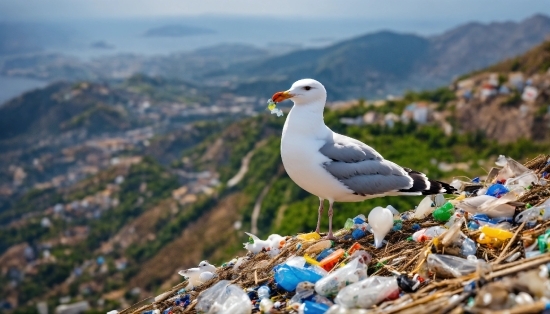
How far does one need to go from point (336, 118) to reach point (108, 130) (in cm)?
6704

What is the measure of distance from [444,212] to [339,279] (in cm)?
145

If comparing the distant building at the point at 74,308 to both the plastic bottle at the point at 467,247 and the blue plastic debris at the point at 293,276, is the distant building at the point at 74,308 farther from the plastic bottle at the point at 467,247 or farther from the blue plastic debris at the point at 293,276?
the plastic bottle at the point at 467,247

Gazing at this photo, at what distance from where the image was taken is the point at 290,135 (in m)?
4.48

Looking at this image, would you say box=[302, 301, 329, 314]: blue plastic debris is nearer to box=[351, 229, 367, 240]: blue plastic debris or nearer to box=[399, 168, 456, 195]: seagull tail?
box=[351, 229, 367, 240]: blue plastic debris

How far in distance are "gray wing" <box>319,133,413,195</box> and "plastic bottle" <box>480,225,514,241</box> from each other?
110cm

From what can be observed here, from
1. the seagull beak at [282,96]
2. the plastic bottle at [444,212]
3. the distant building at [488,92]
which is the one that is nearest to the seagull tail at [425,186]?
the plastic bottle at [444,212]

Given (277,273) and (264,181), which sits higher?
(277,273)

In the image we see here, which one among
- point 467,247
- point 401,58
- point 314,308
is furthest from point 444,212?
point 401,58

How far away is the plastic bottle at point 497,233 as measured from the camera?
3.27m

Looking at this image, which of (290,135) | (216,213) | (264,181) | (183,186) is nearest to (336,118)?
(264,181)

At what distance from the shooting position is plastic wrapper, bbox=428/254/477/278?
2922 millimetres

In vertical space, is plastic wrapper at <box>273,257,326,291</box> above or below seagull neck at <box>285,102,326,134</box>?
below

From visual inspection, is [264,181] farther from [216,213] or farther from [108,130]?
[108,130]

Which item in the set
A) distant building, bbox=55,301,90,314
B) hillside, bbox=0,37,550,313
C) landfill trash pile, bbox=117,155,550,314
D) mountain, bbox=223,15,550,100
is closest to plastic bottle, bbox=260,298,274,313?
landfill trash pile, bbox=117,155,550,314
